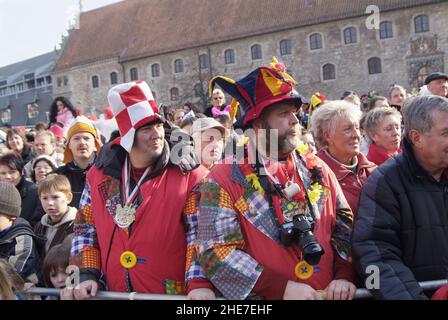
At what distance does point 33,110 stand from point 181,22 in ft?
83.8

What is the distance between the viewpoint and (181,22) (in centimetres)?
3906

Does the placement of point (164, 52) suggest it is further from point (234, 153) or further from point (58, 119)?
point (234, 153)

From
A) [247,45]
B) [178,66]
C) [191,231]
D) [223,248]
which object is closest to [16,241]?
[191,231]

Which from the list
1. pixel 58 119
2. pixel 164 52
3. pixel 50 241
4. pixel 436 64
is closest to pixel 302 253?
pixel 50 241

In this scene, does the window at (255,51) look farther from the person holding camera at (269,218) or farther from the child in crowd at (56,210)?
the person holding camera at (269,218)

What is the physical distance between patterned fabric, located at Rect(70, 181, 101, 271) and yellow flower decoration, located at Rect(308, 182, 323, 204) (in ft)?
4.61

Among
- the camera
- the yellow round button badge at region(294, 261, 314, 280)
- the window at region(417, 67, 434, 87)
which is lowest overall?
the yellow round button badge at region(294, 261, 314, 280)

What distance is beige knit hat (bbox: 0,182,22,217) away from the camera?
3.72m

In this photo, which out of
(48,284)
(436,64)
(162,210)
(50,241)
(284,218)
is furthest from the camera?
(436,64)

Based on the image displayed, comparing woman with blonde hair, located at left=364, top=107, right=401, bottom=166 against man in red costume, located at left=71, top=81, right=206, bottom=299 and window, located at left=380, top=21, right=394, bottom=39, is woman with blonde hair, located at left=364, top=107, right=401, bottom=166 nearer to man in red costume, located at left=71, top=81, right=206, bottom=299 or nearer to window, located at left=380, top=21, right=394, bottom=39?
man in red costume, located at left=71, top=81, right=206, bottom=299

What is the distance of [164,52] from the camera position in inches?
1518

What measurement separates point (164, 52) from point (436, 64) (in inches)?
789

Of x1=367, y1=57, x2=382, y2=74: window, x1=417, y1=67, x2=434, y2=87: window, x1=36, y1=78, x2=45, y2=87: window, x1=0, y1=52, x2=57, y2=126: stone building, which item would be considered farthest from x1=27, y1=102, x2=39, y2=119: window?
x1=417, y1=67, x2=434, y2=87: window

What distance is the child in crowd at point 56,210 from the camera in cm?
405
